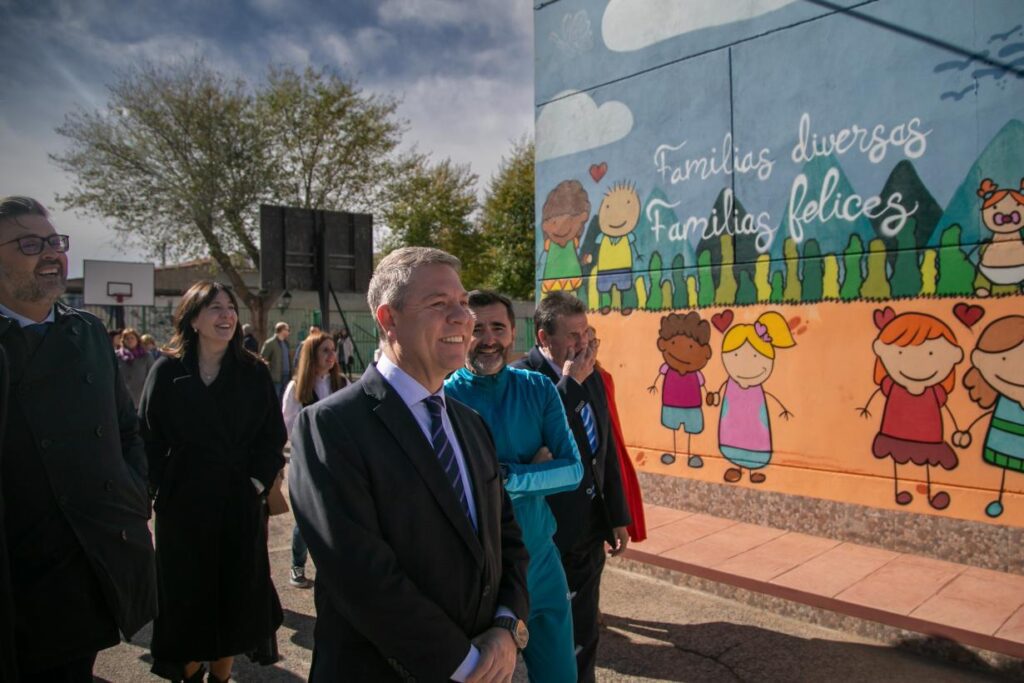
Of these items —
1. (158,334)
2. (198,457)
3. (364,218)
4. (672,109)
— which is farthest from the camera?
(158,334)

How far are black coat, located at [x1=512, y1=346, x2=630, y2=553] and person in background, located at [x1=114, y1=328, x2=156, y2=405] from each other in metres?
10.2

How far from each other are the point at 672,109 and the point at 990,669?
16.9 feet

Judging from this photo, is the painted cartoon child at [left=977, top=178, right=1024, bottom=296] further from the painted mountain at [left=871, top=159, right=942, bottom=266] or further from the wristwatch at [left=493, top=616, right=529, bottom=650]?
the wristwatch at [left=493, top=616, right=529, bottom=650]

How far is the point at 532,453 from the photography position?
3051mm

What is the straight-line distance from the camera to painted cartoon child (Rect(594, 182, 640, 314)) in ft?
24.2

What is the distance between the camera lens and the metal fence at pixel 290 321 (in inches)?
853

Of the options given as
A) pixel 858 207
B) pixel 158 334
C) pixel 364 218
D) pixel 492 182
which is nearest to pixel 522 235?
pixel 492 182

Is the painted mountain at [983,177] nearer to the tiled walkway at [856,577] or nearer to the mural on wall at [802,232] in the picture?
the mural on wall at [802,232]

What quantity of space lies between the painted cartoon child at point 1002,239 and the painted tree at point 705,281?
2.15m

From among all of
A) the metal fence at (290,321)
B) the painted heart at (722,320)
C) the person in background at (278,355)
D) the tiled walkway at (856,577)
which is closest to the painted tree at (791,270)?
the painted heart at (722,320)

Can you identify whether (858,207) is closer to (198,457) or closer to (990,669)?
(990,669)

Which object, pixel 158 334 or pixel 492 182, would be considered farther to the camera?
pixel 492 182

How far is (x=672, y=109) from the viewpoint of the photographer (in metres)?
7.06

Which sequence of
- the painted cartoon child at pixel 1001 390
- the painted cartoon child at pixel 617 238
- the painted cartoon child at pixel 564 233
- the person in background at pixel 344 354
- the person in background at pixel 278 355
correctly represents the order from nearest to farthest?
the painted cartoon child at pixel 1001 390 → the painted cartoon child at pixel 617 238 → the painted cartoon child at pixel 564 233 → the person in background at pixel 278 355 → the person in background at pixel 344 354
